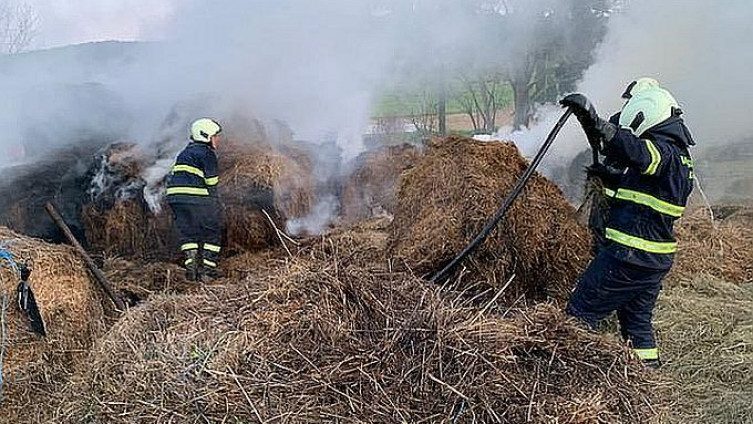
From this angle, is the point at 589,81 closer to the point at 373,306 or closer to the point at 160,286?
the point at 160,286

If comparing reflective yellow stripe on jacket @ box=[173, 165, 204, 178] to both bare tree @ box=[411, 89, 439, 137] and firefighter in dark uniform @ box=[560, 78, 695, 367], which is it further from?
bare tree @ box=[411, 89, 439, 137]

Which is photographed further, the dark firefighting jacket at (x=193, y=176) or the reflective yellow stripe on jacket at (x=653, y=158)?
the dark firefighting jacket at (x=193, y=176)

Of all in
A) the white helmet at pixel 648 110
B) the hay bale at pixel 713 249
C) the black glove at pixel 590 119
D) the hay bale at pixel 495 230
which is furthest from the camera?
the hay bale at pixel 713 249

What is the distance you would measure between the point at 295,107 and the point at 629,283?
745cm

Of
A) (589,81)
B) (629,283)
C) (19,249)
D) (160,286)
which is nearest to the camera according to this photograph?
(629,283)

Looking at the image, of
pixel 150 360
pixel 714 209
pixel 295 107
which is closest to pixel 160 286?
pixel 150 360

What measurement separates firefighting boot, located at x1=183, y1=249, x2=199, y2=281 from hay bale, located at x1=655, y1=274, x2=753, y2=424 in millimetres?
4254

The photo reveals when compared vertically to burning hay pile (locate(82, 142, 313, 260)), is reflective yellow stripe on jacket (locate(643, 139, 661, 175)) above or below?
above

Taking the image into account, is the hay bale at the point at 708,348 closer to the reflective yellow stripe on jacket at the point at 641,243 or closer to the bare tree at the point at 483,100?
the reflective yellow stripe on jacket at the point at 641,243

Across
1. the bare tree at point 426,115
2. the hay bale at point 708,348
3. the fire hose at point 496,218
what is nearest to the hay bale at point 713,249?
the hay bale at point 708,348

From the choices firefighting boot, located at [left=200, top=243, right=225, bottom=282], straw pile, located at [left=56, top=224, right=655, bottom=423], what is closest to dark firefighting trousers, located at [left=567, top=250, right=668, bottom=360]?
straw pile, located at [left=56, top=224, right=655, bottom=423]

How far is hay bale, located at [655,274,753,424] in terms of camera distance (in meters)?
4.13

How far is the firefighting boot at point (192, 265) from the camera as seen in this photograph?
6656mm

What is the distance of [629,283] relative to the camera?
13.6ft
